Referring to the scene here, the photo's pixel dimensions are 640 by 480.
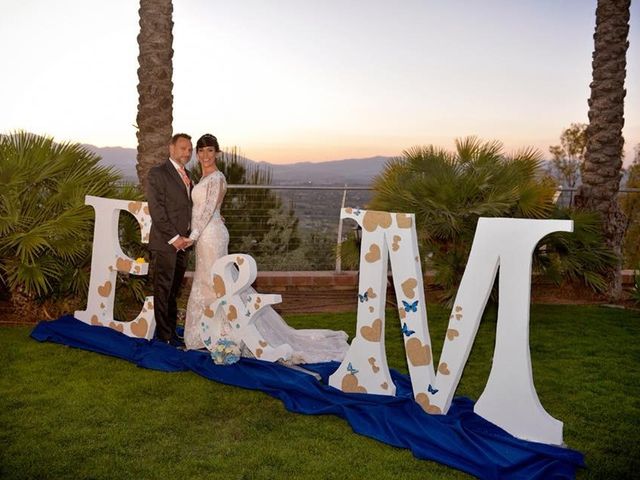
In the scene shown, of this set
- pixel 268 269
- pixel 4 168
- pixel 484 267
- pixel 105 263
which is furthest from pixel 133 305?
pixel 484 267

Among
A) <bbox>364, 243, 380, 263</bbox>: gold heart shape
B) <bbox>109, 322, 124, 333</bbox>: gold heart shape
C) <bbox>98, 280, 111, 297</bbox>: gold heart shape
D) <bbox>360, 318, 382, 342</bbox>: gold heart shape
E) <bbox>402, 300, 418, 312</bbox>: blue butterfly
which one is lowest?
<bbox>109, 322, 124, 333</bbox>: gold heart shape

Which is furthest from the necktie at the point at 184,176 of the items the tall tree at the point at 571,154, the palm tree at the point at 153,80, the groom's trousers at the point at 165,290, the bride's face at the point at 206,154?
the tall tree at the point at 571,154

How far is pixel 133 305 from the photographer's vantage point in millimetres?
8969

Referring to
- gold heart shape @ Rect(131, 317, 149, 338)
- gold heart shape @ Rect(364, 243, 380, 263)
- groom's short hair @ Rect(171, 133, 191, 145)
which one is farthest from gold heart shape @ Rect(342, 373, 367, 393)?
groom's short hair @ Rect(171, 133, 191, 145)

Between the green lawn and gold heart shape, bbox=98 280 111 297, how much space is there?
2.44 ft

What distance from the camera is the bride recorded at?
6684 millimetres

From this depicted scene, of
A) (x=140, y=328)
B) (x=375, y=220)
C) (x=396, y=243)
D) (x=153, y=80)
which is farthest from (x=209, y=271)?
(x=153, y=80)

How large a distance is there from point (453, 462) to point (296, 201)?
7.79m

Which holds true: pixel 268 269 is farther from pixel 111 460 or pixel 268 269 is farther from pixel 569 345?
pixel 111 460

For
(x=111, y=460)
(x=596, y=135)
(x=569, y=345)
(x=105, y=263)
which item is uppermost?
(x=596, y=135)

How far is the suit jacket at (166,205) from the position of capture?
22.5 ft

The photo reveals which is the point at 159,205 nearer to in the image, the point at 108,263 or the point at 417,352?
the point at 108,263

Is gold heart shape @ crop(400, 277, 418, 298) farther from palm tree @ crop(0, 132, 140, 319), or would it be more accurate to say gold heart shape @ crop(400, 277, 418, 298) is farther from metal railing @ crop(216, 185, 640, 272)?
metal railing @ crop(216, 185, 640, 272)

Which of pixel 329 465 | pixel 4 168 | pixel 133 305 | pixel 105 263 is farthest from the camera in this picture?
pixel 133 305
